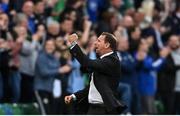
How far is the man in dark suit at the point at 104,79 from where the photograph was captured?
33.3 ft

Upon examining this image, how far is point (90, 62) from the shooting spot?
396 inches

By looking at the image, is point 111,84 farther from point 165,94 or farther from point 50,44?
point 165,94

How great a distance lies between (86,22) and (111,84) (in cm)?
664

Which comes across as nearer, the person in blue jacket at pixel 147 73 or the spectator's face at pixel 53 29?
the spectator's face at pixel 53 29

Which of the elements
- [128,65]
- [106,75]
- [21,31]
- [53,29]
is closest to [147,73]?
[128,65]

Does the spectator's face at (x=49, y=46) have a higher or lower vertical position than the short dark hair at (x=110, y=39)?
higher

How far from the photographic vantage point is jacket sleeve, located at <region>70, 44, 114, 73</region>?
32.6 ft

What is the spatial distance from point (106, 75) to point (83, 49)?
604 centimetres

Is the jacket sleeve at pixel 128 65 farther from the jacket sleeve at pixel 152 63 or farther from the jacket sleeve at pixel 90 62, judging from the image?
the jacket sleeve at pixel 90 62

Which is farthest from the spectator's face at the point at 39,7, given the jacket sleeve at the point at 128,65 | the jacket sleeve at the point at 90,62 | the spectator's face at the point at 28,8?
the jacket sleeve at the point at 90,62

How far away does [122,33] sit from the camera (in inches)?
684

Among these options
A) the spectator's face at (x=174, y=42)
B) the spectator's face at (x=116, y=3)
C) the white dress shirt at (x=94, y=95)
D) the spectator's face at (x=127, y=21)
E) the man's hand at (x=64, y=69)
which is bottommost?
the white dress shirt at (x=94, y=95)

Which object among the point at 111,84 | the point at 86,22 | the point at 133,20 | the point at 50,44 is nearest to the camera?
the point at 111,84

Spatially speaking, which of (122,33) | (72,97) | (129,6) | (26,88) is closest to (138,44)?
(122,33)
